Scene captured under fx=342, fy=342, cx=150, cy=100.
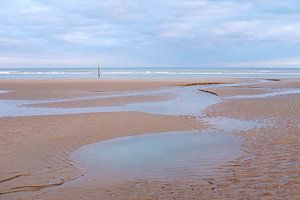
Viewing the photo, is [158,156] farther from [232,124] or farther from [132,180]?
[232,124]

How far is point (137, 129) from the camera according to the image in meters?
11.8

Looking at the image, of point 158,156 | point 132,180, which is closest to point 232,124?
point 158,156

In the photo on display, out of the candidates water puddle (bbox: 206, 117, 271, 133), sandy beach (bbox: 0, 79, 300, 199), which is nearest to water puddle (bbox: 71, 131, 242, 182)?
sandy beach (bbox: 0, 79, 300, 199)

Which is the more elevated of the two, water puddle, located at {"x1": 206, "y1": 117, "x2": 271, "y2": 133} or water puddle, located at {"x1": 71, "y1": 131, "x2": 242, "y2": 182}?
water puddle, located at {"x1": 206, "y1": 117, "x2": 271, "y2": 133}

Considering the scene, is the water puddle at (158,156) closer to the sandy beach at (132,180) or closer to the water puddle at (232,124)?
the sandy beach at (132,180)

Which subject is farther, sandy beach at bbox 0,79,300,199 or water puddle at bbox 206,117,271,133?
water puddle at bbox 206,117,271,133

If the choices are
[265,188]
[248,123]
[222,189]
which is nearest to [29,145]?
[222,189]

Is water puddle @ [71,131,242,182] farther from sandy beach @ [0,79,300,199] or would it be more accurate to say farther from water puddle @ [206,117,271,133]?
water puddle @ [206,117,271,133]

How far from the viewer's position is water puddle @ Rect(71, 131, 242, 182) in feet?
22.6

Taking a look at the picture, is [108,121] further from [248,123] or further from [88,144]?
[248,123]

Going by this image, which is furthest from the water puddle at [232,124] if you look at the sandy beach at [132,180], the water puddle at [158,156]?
the water puddle at [158,156]

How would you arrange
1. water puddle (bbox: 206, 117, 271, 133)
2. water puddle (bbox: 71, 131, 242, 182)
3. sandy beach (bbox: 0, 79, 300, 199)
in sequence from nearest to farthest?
sandy beach (bbox: 0, 79, 300, 199)
water puddle (bbox: 71, 131, 242, 182)
water puddle (bbox: 206, 117, 271, 133)

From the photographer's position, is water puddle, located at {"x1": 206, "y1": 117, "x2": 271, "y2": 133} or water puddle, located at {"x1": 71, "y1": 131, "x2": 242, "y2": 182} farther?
water puddle, located at {"x1": 206, "y1": 117, "x2": 271, "y2": 133}

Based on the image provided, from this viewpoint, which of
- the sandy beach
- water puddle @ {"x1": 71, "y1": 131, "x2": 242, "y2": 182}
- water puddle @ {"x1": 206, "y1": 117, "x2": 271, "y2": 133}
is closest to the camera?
the sandy beach
